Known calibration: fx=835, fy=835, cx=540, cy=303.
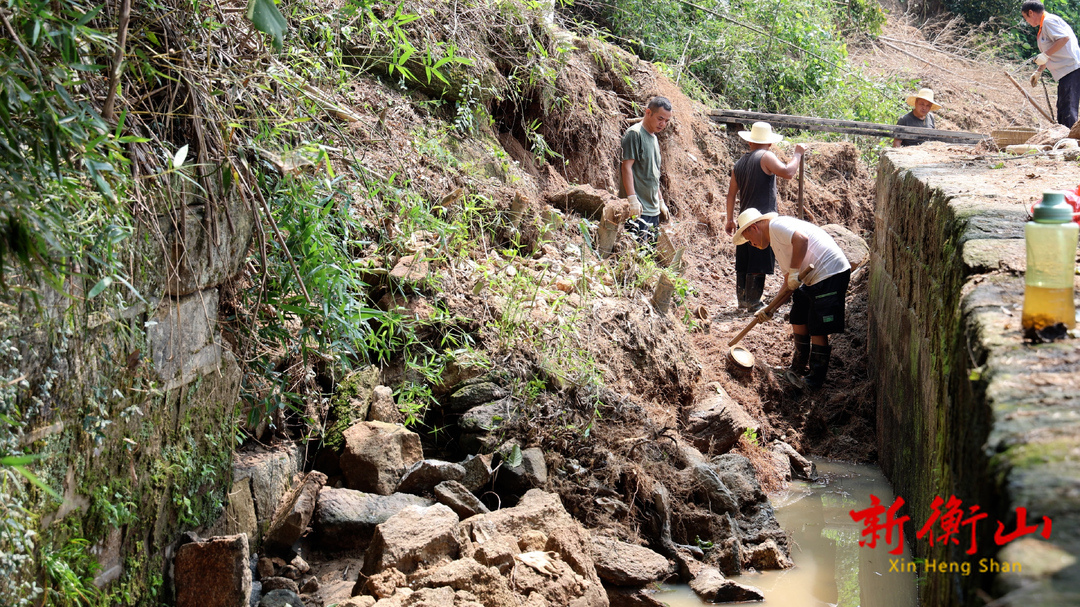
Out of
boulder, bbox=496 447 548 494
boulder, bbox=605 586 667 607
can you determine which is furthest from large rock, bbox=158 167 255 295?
boulder, bbox=605 586 667 607

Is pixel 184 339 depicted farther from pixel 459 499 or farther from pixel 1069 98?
pixel 1069 98

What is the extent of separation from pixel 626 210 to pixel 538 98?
137 cm

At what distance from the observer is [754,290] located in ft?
24.7

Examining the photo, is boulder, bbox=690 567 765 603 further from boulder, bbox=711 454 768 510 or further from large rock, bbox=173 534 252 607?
large rock, bbox=173 534 252 607

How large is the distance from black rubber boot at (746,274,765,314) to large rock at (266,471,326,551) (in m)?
4.97

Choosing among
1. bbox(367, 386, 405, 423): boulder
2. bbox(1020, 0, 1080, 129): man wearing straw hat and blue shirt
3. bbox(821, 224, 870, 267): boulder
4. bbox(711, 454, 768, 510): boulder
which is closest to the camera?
bbox(367, 386, 405, 423): boulder

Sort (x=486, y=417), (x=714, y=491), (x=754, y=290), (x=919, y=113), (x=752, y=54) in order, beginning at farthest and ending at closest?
(x=752, y=54) < (x=919, y=113) < (x=754, y=290) < (x=714, y=491) < (x=486, y=417)

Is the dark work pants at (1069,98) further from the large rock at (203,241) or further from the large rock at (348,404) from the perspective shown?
the large rock at (203,241)

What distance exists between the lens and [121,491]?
2.73 meters

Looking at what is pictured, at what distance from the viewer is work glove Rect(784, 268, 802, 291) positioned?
636 cm

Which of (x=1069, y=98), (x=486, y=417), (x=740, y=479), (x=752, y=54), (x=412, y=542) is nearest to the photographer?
(x=412, y=542)

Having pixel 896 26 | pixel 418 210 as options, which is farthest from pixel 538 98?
pixel 896 26

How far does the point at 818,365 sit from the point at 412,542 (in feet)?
13.7

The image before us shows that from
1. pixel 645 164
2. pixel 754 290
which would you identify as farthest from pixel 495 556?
pixel 754 290
